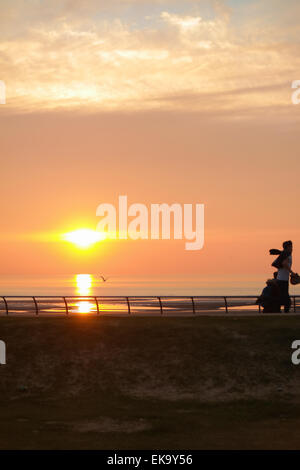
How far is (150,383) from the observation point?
28.5 metres

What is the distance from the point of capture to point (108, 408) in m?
25.6

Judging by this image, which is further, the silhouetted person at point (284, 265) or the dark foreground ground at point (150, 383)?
the silhouetted person at point (284, 265)

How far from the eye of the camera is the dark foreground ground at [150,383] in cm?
2166

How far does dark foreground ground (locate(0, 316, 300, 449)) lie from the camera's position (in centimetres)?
2166
